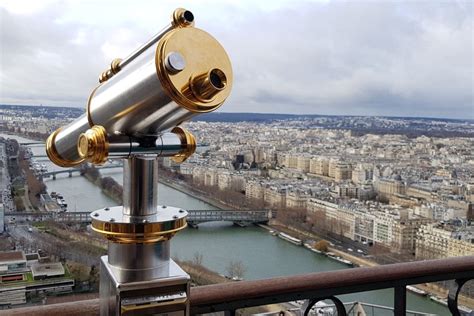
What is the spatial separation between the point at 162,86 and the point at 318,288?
58cm

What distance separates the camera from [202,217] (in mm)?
3328

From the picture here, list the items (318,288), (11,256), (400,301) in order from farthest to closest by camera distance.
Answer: (11,256), (400,301), (318,288)

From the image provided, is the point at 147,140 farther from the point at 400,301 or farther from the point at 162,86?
the point at 400,301

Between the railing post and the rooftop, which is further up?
the railing post

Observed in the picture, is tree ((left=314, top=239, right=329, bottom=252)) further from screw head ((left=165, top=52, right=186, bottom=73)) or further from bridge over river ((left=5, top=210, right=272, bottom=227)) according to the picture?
screw head ((left=165, top=52, right=186, bottom=73))

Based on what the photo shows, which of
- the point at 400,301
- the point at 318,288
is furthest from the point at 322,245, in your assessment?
the point at 318,288

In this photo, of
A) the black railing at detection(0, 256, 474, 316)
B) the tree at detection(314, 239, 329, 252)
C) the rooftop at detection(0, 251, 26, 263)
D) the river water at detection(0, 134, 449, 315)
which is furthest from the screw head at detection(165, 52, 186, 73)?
the tree at detection(314, 239, 329, 252)

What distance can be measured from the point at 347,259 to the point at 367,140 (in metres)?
3.82

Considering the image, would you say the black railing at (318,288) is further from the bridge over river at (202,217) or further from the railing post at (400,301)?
the bridge over river at (202,217)

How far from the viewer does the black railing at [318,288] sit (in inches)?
30.2

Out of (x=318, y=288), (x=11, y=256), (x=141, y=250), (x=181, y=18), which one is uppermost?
(x=181, y=18)

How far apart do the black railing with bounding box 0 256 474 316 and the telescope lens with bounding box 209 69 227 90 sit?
41cm

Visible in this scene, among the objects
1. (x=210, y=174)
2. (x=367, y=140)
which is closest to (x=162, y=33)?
(x=210, y=174)

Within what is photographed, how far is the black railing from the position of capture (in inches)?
30.2
